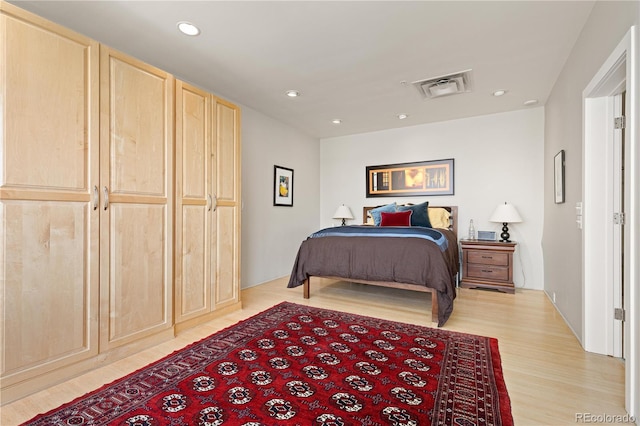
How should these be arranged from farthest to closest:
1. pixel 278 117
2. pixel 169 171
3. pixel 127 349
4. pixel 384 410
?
1. pixel 278 117
2. pixel 169 171
3. pixel 127 349
4. pixel 384 410

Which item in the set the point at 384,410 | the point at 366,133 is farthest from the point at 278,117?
the point at 384,410

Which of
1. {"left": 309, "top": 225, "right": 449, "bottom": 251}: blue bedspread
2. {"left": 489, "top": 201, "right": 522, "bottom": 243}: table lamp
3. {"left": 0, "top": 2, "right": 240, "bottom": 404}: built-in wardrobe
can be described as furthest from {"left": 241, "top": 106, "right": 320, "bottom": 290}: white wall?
{"left": 489, "top": 201, "right": 522, "bottom": 243}: table lamp

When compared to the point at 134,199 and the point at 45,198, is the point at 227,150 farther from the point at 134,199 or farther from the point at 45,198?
the point at 45,198

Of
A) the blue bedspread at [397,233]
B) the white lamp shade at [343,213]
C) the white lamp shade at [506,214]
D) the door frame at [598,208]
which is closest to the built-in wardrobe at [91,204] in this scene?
the blue bedspread at [397,233]

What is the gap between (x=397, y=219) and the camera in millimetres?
4246

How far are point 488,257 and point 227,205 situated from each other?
342cm

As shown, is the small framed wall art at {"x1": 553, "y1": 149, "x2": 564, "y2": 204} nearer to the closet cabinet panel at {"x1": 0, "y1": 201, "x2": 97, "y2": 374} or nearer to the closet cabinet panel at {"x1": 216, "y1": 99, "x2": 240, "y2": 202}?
the closet cabinet panel at {"x1": 216, "y1": 99, "x2": 240, "y2": 202}

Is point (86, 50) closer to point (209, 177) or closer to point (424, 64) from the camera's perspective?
point (209, 177)

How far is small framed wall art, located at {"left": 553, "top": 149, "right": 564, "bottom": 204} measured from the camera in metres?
2.88

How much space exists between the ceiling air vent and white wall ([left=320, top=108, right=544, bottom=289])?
4.07ft

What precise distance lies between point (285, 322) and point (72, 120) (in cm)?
222

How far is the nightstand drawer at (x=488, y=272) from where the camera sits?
3926 millimetres

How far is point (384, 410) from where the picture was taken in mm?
1535

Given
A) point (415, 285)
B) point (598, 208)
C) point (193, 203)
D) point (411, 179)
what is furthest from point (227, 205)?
point (411, 179)
